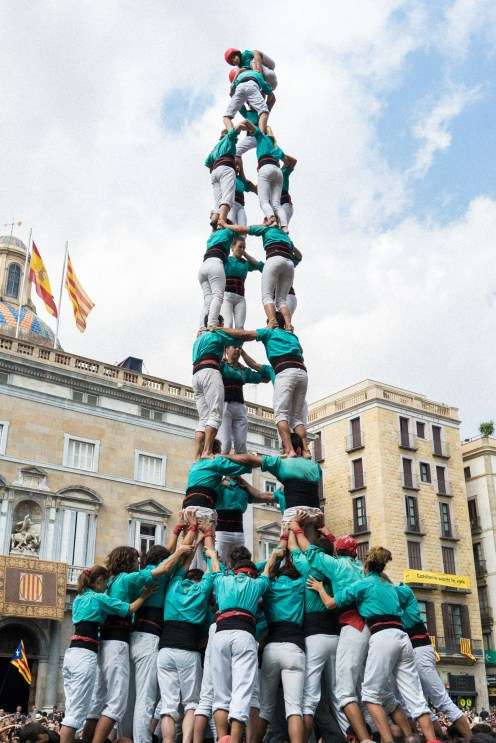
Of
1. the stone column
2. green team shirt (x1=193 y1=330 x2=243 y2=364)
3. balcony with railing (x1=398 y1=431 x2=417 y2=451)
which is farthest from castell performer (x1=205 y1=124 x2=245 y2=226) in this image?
balcony with railing (x1=398 y1=431 x2=417 y2=451)

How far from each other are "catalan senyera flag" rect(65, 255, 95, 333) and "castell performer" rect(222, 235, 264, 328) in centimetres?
2364

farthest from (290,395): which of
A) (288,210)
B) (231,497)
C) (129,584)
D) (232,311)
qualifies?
(288,210)

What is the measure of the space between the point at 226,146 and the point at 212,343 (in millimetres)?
4482

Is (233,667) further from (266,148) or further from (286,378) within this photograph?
(266,148)

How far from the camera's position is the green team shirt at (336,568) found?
9.55 meters

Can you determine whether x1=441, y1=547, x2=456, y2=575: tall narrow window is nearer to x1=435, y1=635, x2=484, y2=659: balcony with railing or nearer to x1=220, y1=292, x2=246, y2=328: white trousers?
x1=435, y1=635, x2=484, y2=659: balcony with railing

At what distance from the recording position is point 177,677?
926 centimetres

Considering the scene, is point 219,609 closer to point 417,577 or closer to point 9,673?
point 9,673

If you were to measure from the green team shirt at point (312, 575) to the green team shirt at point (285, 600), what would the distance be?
0.25 feet

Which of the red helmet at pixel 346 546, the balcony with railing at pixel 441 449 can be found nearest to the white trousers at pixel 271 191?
the red helmet at pixel 346 546

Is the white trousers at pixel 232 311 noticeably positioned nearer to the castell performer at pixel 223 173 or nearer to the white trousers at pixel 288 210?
the castell performer at pixel 223 173

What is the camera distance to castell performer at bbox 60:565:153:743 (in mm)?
8898

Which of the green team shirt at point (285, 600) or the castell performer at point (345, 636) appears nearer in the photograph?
the castell performer at point (345, 636)

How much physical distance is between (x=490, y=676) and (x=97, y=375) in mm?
32782
